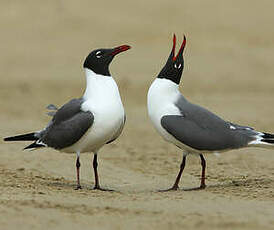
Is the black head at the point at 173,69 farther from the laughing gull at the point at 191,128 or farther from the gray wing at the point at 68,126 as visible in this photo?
the gray wing at the point at 68,126

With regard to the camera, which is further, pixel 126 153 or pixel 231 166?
pixel 126 153

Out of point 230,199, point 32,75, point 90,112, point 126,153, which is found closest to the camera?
point 230,199

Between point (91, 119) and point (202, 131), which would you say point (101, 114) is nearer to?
point (91, 119)

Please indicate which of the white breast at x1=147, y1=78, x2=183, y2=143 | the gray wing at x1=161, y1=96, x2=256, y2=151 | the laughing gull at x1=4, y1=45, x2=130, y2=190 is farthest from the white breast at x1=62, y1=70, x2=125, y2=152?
the gray wing at x1=161, y1=96, x2=256, y2=151

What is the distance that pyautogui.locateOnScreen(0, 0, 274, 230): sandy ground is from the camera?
20.1 ft

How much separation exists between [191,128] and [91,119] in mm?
916

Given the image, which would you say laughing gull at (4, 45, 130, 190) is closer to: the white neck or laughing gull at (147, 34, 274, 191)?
the white neck

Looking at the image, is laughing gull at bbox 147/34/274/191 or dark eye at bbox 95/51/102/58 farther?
dark eye at bbox 95/51/102/58

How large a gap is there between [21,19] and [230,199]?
1587 cm

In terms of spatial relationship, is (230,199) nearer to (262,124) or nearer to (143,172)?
(143,172)

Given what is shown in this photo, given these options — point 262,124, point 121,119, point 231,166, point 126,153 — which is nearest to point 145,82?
point 262,124

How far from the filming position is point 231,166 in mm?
9586

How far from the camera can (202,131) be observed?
7.40 m

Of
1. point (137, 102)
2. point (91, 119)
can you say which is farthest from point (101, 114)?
point (137, 102)
